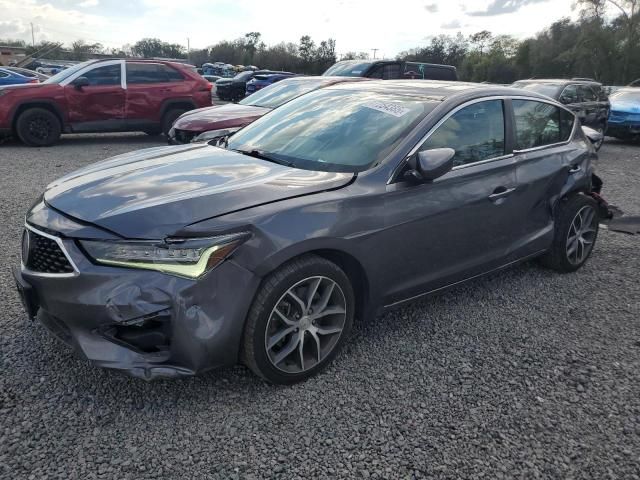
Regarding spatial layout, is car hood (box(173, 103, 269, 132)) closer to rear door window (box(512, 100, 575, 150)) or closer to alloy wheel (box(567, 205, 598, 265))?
rear door window (box(512, 100, 575, 150))

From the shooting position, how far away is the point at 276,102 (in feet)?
30.0

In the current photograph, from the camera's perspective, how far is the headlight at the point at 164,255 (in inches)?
95.5

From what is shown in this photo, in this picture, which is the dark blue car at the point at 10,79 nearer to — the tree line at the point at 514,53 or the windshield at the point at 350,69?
the windshield at the point at 350,69

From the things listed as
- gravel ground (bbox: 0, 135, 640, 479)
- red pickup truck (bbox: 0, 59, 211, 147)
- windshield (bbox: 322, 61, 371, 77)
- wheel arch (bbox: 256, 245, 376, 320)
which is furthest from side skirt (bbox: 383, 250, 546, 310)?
windshield (bbox: 322, 61, 371, 77)

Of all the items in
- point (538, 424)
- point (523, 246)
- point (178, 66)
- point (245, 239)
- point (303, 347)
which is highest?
point (178, 66)

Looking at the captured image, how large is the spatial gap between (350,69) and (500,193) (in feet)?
35.2

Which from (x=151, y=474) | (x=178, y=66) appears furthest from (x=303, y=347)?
(x=178, y=66)

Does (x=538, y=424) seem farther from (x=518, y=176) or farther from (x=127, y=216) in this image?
(x=127, y=216)

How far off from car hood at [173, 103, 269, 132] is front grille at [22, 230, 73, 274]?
18.5 feet

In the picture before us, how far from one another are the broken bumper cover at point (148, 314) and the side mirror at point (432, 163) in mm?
1188

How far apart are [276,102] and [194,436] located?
24.4ft

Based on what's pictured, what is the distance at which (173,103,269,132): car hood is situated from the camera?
832cm

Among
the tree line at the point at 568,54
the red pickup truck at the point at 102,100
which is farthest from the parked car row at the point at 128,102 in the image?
the tree line at the point at 568,54

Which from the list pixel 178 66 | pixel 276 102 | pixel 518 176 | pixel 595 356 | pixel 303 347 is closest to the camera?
pixel 303 347
